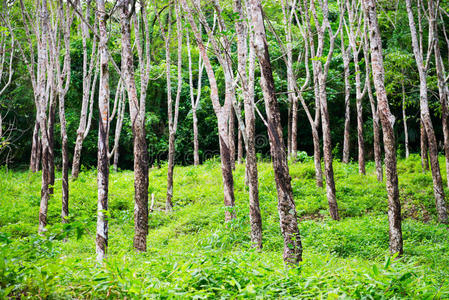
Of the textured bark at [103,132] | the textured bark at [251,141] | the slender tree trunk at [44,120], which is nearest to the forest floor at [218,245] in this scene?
the textured bark at [251,141]

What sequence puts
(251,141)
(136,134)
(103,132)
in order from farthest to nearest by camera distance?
(251,141) < (136,134) < (103,132)

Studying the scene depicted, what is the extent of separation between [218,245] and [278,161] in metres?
2.50

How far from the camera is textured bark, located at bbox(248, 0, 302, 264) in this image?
17.1 ft

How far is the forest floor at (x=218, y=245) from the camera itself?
132 inches

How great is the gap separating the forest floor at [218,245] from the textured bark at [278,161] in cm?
32

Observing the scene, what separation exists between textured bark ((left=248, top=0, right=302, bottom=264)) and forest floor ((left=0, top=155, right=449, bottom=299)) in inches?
12.6

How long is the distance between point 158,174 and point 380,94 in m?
12.2

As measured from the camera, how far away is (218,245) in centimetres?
711

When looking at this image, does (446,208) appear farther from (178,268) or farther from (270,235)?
(178,268)

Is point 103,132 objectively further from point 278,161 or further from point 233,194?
point 278,161

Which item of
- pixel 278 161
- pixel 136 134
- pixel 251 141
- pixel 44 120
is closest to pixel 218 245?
pixel 251 141

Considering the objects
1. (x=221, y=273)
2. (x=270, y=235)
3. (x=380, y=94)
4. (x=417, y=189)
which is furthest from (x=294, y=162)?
(x=221, y=273)

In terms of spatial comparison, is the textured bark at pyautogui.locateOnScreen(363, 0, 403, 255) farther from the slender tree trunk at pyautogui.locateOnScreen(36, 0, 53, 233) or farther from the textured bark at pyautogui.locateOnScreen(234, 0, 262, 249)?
the slender tree trunk at pyautogui.locateOnScreen(36, 0, 53, 233)

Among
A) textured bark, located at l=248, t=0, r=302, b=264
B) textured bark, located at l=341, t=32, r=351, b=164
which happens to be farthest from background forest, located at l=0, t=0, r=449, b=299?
textured bark, located at l=341, t=32, r=351, b=164
